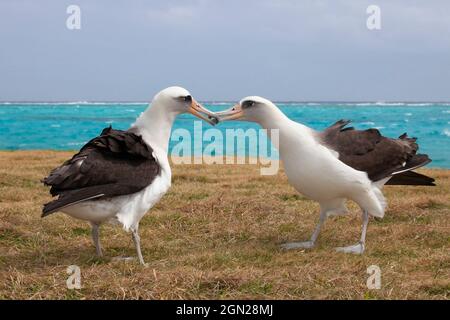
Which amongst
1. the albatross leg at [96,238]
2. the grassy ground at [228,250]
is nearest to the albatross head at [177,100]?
the albatross leg at [96,238]

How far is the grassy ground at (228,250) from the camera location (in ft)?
15.1

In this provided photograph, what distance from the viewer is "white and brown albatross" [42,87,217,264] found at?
498 centimetres

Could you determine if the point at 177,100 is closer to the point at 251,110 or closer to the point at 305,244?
the point at 251,110

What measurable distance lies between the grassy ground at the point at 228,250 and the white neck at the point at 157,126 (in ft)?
3.62

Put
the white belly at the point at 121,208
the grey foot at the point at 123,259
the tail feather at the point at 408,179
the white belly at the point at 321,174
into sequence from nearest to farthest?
the white belly at the point at 121,208 → the grey foot at the point at 123,259 → the white belly at the point at 321,174 → the tail feather at the point at 408,179

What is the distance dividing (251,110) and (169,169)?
41.9 inches

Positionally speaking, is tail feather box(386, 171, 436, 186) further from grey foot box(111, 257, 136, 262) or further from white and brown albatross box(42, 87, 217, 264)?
grey foot box(111, 257, 136, 262)

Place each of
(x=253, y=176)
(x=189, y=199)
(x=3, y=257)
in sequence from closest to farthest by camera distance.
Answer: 1. (x=3, y=257)
2. (x=189, y=199)
3. (x=253, y=176)

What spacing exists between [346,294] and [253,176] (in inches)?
254

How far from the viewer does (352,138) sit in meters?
6.16

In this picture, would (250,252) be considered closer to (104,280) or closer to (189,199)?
(104,280)

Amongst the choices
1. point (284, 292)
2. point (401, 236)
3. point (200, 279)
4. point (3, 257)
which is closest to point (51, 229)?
point (3, 257)

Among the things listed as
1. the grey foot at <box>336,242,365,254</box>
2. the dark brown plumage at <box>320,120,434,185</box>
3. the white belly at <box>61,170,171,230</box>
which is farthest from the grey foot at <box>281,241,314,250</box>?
the white belly at <box>61,170,171,230</box>

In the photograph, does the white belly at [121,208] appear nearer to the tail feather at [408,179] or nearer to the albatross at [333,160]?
the albatross at [333,160]
